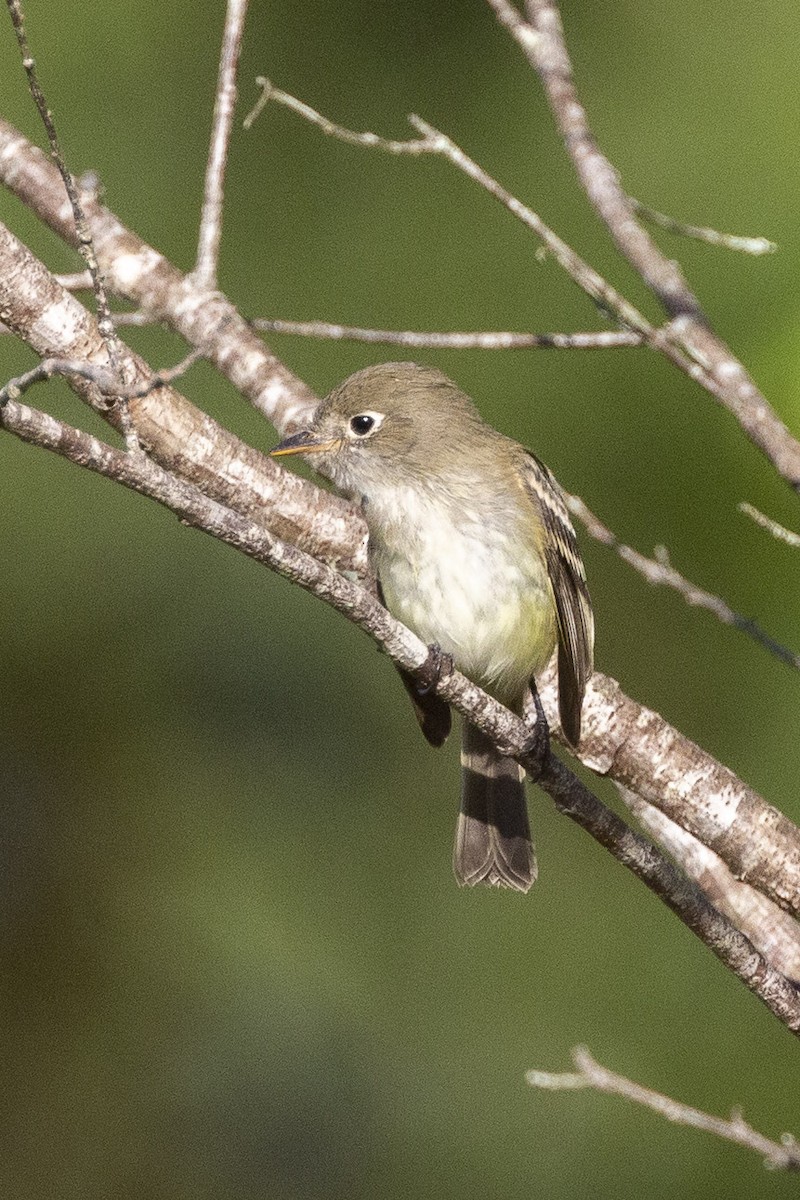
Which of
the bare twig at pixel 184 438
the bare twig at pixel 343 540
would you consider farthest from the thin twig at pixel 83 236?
the bare twig at pixel 343 540

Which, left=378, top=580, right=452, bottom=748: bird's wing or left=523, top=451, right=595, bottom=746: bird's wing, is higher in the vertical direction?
left=523, top=451, right=595, bottom=746: bird's wing

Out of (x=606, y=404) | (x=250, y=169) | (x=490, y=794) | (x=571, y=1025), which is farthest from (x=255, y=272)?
(x=571, y=1025)

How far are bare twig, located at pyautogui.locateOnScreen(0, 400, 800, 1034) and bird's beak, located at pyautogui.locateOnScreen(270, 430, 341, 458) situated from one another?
97 centimetres

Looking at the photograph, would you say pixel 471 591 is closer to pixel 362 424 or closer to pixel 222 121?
pixel 362 424

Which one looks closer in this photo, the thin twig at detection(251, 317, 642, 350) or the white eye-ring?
the thin twig at detection(251, 317, 642, 350)

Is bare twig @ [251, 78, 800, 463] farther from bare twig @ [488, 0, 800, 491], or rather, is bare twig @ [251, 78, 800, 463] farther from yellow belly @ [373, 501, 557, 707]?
yellow belly @ [373, 501, 557, 707]

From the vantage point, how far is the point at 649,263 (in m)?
3.30

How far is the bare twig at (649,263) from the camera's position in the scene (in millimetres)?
2873

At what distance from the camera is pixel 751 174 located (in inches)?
172

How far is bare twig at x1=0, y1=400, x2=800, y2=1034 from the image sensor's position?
2.40 meters

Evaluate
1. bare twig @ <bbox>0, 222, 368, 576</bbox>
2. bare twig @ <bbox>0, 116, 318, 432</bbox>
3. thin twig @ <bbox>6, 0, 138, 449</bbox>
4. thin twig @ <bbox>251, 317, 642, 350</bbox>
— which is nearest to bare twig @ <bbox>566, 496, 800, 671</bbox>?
thin twig @ <bbox>251, 317, 642, 350</bbox>

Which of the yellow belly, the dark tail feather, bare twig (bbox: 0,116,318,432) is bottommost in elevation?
the dark tail feather

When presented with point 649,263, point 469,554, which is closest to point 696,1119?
point 469,554

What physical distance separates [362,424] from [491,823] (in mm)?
964
